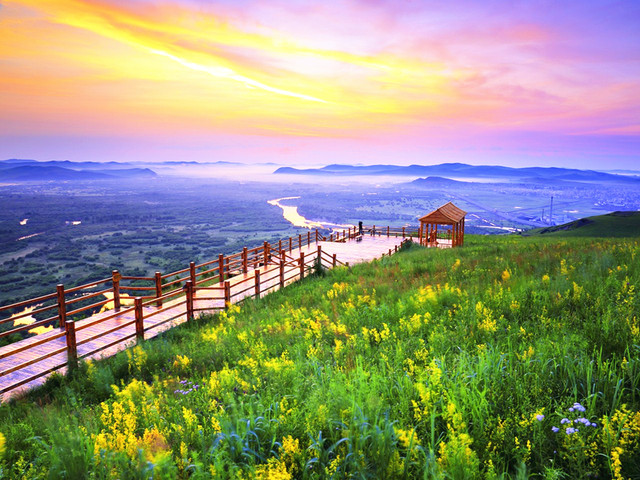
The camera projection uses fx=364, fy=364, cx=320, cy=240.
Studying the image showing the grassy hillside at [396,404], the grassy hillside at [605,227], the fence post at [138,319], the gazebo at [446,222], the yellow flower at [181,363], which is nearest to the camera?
the grassy hillside at [396,404]

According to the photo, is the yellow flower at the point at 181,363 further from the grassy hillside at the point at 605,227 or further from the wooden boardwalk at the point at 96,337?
the grassy hillside at the point at 605,227

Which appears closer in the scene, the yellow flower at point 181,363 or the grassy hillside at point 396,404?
the grassy hillside at point 396,404

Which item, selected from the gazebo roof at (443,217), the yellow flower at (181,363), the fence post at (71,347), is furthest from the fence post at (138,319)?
the gazebo roof at (443,217)

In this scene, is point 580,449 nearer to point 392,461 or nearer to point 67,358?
point 392,461

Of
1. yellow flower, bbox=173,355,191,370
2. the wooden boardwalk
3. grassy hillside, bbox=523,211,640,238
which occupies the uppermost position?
yellow flower, bbox=173,355,191,370

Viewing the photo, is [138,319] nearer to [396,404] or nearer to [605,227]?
[396,404]

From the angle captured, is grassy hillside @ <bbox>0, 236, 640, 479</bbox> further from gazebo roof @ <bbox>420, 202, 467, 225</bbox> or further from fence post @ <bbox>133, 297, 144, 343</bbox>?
gazebo roof @ <bbox>420, 202, 467, 225</bbox>

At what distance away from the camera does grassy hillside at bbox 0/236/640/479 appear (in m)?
2.96

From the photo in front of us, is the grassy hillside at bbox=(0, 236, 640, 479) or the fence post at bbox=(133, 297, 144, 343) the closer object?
the grassy hillside at bbox=(0, 236, 640, 479)

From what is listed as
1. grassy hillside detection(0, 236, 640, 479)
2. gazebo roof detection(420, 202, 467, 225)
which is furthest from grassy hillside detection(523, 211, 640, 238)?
grassy hillside detection(0, 236, 640, 479)

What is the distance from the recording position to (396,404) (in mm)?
3742

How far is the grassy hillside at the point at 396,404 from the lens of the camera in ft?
9.71

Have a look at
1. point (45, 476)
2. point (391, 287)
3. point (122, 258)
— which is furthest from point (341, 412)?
point (122, 258)

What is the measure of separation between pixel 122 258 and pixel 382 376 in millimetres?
160165
